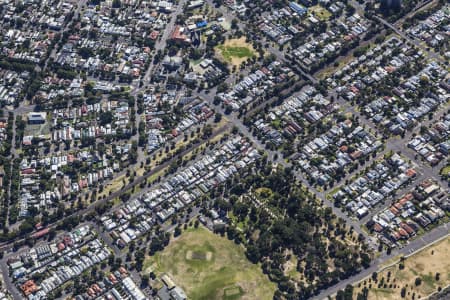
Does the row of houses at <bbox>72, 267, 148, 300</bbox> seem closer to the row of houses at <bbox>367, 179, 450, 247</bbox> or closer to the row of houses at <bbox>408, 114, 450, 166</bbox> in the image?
the row of houses at <bbox>367, 179, 450, 247</bbox>

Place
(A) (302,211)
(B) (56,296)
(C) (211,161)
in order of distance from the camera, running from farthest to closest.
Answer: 1. (C) (211,161)
2. (A) (302,211)
3. (B) (56,296)

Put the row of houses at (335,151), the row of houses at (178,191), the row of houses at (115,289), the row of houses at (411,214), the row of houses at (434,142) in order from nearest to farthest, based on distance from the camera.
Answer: the row of houses at (115,289) < the row of houses at (411,214) < the row of houses at (178,191) < the row of houses at (335,151) < the row of houses at (434,142)

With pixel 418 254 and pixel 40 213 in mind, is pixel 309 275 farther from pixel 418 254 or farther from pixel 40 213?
pixel 40 213

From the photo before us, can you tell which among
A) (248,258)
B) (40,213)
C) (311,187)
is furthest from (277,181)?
(40,213)

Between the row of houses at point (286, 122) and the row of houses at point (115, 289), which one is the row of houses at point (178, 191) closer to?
the row of houses at point (286, 122)

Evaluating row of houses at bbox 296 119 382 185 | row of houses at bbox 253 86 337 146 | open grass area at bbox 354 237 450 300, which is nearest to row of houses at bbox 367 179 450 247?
open grass area at bbox 354 237 450 300

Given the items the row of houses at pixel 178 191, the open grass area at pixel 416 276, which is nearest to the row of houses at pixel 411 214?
the open grass area at pixel 416 276
